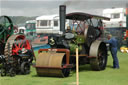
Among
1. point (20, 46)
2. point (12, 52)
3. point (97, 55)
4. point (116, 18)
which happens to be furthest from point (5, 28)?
point (116, 18)

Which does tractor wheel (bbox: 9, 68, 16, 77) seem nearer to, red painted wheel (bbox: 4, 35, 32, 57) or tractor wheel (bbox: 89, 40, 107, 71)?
red painted wheel (bbox: 4, 35, 32, 57)

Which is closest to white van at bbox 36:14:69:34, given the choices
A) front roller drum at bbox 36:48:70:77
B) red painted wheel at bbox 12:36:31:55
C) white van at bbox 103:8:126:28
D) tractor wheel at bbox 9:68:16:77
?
white van at bbox 103:8:126:28

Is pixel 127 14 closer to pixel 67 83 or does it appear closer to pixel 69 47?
pixel 69 47

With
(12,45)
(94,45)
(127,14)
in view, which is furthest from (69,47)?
(127,14)

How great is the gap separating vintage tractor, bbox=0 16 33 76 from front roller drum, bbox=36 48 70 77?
31.7 inches

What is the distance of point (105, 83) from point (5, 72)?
9.92 ft

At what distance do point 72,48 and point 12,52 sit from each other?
1.88m

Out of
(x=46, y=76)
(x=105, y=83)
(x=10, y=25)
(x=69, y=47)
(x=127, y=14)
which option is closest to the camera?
(x=105, y=83)

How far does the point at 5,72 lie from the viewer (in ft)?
25.4

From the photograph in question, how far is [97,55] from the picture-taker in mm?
8508

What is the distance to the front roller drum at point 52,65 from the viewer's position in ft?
23.6

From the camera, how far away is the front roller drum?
23.6 feet

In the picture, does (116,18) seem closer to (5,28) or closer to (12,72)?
(5,28)

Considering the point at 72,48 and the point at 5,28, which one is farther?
the point at 5,28
